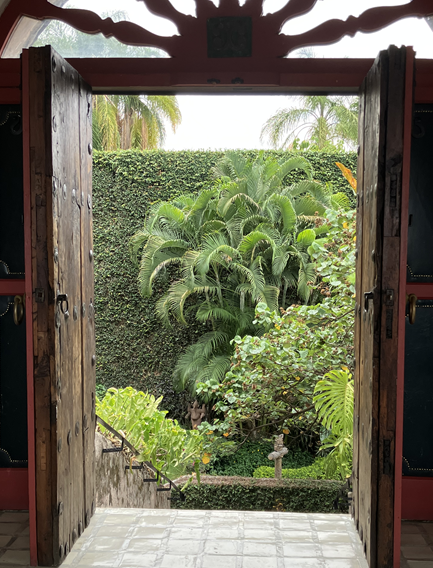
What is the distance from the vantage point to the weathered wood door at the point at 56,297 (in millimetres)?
2252

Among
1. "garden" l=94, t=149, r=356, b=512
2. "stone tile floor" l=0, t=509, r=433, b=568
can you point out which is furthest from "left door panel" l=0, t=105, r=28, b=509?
"garden" l=94, t=149, r=356, b=512

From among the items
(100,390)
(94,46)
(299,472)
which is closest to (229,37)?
(94,46)

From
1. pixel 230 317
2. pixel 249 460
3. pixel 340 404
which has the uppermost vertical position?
pixel 230 317

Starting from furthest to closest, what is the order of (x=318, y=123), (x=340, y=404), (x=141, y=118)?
(x=141, y=118)
(x=318, y=123)
(x=340, y=404)

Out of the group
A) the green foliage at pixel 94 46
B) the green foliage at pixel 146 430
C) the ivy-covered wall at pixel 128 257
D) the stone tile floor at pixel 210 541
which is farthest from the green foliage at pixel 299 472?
the green foliage at pixel 94 46

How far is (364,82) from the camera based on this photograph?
263cm

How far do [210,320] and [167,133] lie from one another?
642 centimetres

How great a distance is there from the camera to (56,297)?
90.6 inches

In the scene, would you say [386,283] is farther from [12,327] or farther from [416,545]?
[12,327]

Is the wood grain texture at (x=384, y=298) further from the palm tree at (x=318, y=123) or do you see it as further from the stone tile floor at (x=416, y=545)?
the palm tree at (x=318, y=123)

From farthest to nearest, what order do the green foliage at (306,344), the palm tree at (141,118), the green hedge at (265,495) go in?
the palm tree at (141,118) → the green hedge at (265,495) → the green foliage at (306,344)

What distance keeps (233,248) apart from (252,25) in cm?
459

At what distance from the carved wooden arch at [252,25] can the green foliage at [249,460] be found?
5.39 meters

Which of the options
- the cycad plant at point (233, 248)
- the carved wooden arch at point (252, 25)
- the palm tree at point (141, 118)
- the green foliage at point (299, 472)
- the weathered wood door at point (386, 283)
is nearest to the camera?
the weathered wood door at point (386, 283)
